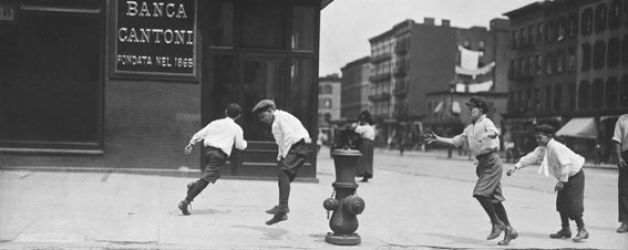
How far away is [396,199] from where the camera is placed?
13266 millimetres

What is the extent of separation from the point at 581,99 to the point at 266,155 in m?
29.3

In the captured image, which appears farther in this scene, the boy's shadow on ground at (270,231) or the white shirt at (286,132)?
the white shirt at (286,132)

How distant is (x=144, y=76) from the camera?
15086 mm

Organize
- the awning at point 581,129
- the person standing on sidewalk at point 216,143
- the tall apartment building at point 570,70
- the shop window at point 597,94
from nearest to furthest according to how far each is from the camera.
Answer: the person standing on sidewalk at point 216,143, the tall apartment building at point 570,70, the awning at point 581,129, the shop window at point 597,94

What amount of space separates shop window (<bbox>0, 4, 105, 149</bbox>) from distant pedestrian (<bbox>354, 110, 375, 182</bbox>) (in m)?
6.10

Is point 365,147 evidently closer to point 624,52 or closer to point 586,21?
point 624,52

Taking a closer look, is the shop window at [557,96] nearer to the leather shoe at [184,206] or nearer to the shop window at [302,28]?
the shop window at [302,28]

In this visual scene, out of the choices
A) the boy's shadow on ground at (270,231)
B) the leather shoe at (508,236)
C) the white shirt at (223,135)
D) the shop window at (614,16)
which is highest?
the shop window at (614,16)

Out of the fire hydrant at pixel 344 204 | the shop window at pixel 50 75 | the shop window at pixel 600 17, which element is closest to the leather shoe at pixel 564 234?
the fire hydrant at pixel 344 204

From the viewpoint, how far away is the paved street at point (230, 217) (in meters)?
7.90

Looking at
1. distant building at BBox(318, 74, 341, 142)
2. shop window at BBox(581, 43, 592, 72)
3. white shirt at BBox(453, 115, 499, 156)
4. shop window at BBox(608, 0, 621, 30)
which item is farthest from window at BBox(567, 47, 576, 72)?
distant building at BBox(318, 74, 341, 142)

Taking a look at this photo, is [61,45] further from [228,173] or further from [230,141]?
[230,141]

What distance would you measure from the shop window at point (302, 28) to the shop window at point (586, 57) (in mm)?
27816

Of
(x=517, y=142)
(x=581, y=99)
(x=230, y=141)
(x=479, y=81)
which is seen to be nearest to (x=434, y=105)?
(x=479, y=81)
